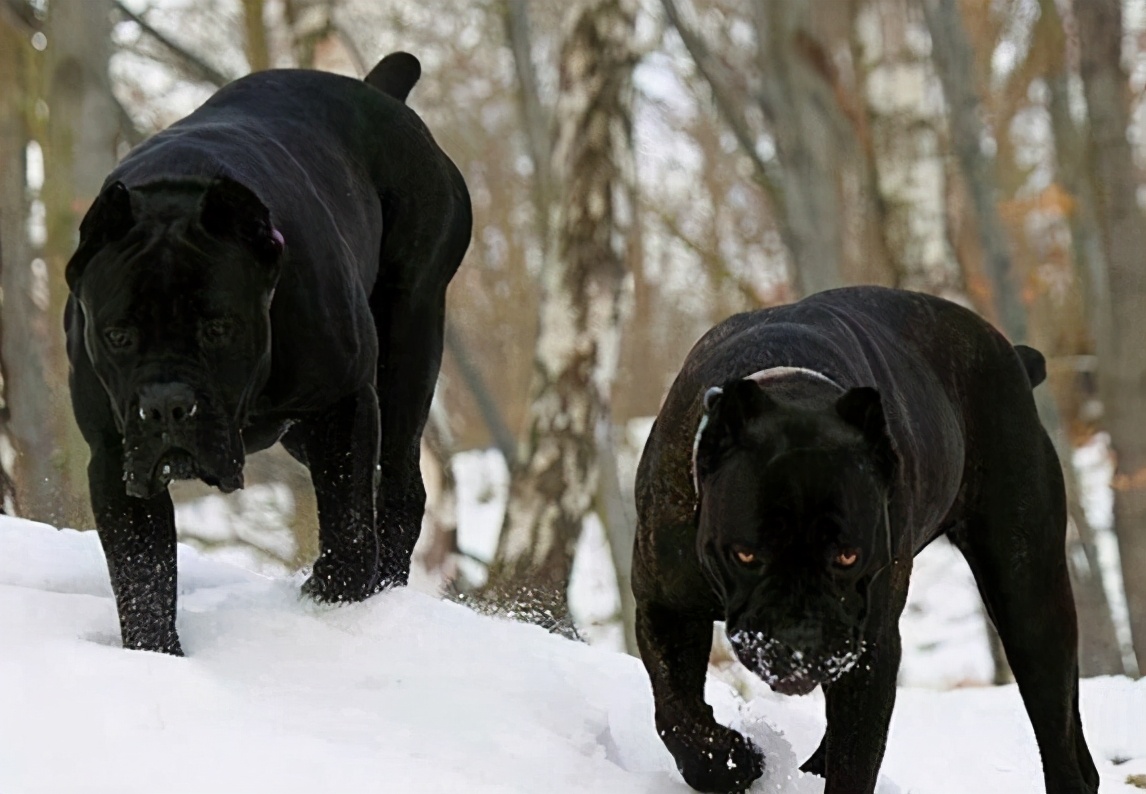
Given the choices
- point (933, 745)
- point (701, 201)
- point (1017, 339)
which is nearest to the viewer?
point (933, 745)

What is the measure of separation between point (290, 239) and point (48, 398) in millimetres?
11599

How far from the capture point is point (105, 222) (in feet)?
12.6

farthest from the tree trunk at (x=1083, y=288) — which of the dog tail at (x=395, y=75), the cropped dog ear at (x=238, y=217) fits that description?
the cropped dog ear at (x=238, y=217)

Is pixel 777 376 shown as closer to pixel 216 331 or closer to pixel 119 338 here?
pixel 216 331

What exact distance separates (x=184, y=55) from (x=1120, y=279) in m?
9.79

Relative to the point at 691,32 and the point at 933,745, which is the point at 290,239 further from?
the point at 691,32

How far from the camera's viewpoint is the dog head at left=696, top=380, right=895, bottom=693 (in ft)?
9.71

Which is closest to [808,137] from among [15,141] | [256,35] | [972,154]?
[972,154]

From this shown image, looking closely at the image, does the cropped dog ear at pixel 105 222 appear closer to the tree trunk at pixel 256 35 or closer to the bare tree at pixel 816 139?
the bare tree at pixel 816 139

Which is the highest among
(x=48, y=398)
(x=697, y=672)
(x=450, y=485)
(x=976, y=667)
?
(x=697, y=672)

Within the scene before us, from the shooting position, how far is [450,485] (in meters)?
16.7

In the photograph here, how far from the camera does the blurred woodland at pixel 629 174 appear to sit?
11711mm

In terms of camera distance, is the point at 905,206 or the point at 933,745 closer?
the point at 933,745

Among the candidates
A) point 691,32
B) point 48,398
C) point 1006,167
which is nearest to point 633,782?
point 48,398
